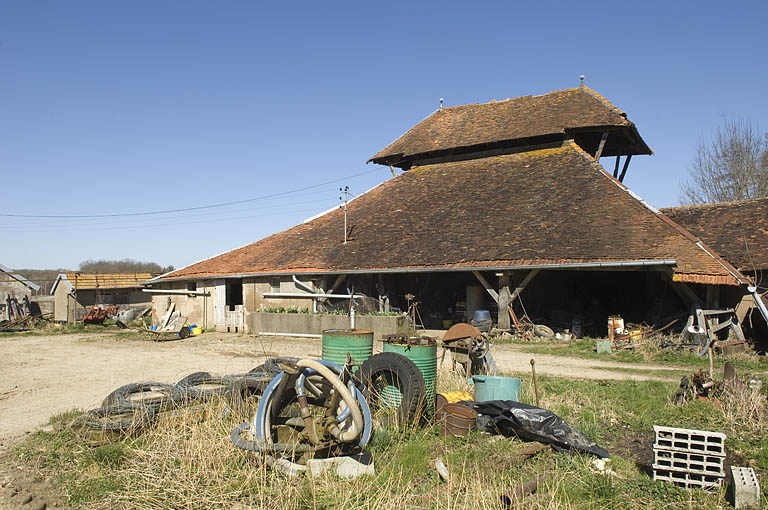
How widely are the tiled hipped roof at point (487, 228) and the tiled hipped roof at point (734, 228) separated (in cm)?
165

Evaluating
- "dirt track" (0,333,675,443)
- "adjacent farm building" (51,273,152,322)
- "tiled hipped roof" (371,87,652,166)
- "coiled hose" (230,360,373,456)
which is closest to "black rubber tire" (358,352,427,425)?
"coiled hose" (230,360,373,456)

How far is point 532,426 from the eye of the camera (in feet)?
21.5

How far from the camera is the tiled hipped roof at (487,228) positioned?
16.2 meters

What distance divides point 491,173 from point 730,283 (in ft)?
36.5

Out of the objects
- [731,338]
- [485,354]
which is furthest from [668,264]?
[485,354]

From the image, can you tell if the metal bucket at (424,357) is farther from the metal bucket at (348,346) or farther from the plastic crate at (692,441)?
the plastic crate at (692,441)

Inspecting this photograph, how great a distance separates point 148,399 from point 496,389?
4613 millimetres

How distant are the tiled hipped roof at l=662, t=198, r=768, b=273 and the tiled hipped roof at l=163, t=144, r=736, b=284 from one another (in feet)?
5.41

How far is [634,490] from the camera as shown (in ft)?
17.8

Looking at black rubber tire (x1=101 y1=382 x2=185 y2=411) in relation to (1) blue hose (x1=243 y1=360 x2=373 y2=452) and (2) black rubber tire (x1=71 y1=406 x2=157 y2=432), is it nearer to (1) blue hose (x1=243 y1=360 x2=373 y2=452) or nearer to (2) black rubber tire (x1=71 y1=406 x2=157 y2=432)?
(2) black rubber tire (x1=71 y1=406 x2=157 y2=432)

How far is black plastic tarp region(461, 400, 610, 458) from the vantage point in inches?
248

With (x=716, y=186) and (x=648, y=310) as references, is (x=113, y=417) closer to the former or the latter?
(x=648, y=310)

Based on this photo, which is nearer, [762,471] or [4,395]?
[762,471]

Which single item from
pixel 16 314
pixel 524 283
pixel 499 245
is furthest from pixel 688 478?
pixel 16 314
